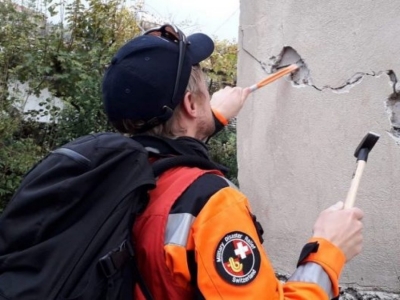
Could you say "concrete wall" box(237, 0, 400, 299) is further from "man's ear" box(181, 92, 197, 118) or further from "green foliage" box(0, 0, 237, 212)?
"green foliage" box(0, 0, 237, 212)

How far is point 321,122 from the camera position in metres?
2.44

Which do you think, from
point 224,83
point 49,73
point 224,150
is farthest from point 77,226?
point 224,83

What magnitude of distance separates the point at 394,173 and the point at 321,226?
0.80 metres

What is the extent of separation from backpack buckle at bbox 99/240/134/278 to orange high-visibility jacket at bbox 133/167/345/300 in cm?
6

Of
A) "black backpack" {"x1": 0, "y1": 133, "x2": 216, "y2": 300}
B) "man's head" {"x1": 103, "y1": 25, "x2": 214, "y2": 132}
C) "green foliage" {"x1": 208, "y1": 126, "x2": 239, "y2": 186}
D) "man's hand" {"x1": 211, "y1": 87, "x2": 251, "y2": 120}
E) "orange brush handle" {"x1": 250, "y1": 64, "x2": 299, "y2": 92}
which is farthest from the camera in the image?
"green foliage" {"x1": 208, "y1": 126, "x2": 239, "y2": 186}

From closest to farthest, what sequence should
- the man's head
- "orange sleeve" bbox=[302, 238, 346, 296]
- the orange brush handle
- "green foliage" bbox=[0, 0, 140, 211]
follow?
"orange sleeve" bbox=[302, 238, 346, 296] < the man's head < the orange brush handle < "green foliage" bbox=[0, 0, 140, 211]

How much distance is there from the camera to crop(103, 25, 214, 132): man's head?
59.4 inches

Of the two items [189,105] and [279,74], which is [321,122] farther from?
[189,105]

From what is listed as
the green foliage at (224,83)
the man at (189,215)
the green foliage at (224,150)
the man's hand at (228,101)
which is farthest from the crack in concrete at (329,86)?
the green foliage at (224,150)

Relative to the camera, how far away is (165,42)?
155 centimetres

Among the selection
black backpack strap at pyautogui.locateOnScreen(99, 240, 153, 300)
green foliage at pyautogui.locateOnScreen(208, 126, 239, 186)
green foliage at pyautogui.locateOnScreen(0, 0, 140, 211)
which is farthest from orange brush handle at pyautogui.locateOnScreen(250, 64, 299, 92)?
green foliage at pyautogui.locateOnScreen(208, 126, 239, 186)

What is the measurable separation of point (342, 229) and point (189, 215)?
0.37 meters

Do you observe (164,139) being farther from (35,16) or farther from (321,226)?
(35,16)

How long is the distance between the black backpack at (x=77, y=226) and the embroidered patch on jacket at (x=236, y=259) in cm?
19
